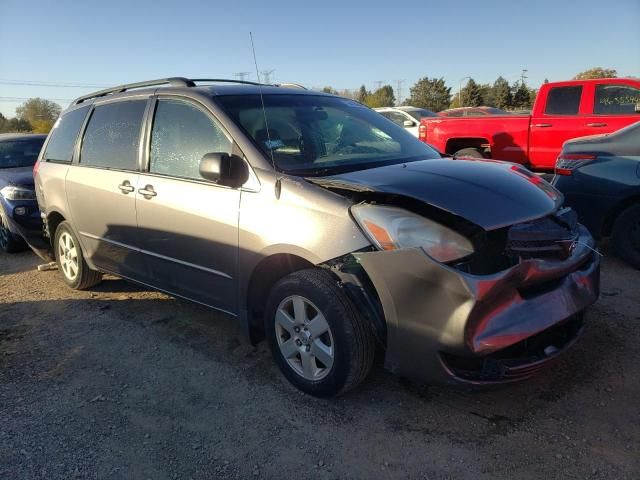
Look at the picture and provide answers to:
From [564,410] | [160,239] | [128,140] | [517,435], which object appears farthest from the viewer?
[128,140]

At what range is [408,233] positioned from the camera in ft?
8.14

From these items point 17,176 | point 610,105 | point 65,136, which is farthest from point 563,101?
point 17,176

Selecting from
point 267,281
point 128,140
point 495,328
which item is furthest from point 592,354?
point 128,140

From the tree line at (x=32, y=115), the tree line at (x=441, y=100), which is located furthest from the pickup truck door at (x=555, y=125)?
the tree line at (x=32, y=115)

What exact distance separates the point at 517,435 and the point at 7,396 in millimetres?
3125

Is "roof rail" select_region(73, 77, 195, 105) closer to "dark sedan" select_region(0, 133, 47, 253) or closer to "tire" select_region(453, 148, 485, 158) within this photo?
"dark sedan" select_region(0, 133, 47, 253)

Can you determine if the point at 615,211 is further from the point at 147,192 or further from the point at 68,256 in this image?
the point at 68,256

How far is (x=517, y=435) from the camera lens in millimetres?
2494

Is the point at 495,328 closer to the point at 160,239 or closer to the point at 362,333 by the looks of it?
the point at 362,333

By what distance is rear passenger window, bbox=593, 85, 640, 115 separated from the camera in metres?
7.48

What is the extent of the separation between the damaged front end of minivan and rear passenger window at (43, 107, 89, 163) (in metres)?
3.29

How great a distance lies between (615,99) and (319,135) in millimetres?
6319

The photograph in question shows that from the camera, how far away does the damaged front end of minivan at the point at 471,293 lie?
90.5 inches

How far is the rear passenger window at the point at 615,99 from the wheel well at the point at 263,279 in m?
6.86
